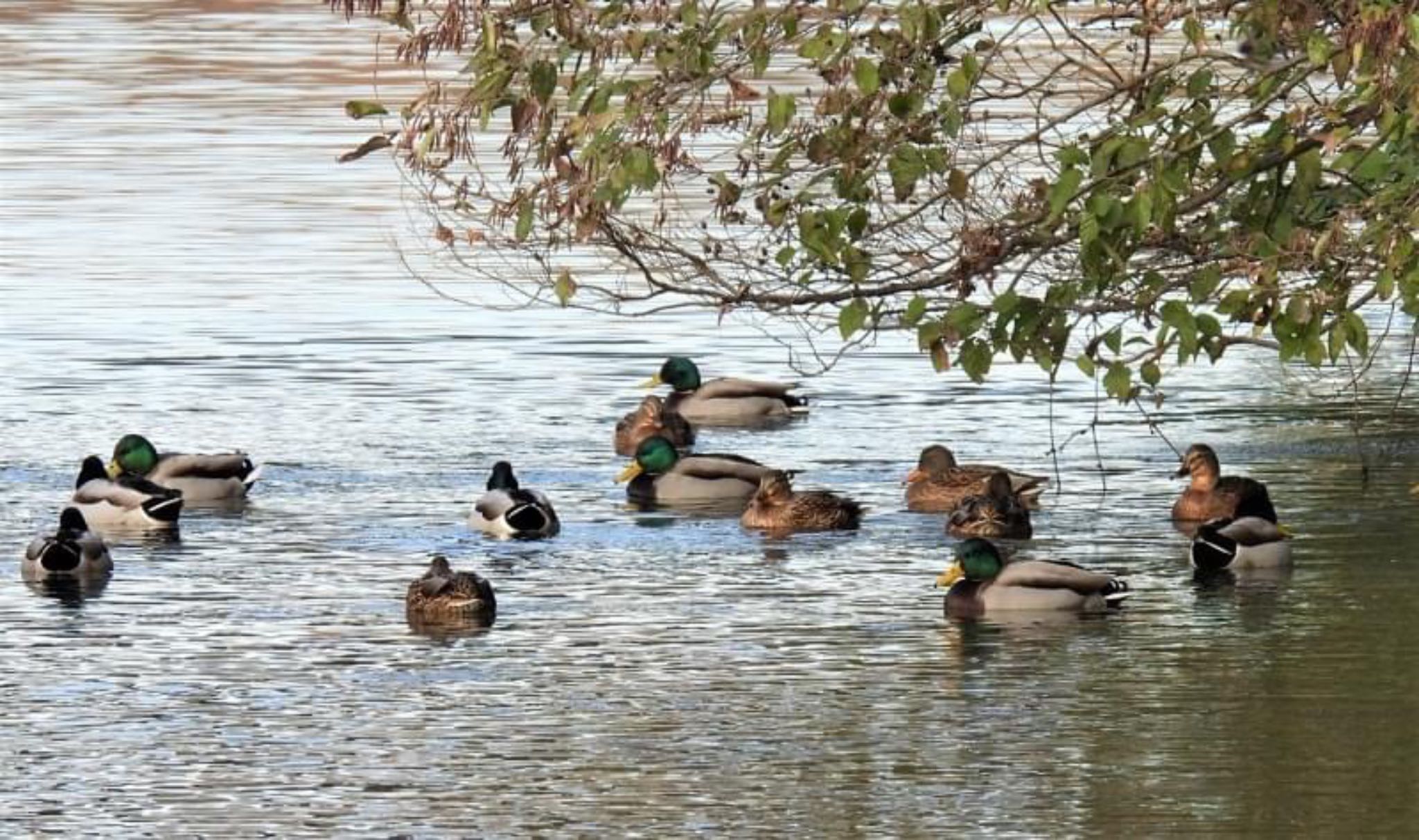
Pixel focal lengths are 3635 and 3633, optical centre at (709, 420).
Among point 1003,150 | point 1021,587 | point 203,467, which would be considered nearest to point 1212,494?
point 1021,587

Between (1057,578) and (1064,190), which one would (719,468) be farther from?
(1064,190)

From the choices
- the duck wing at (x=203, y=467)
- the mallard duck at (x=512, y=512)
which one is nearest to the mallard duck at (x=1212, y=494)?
the mallard duck at (x=512, y=512)

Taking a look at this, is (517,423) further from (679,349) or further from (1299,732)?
(1299,732)

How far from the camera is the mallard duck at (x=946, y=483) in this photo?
21297 mm

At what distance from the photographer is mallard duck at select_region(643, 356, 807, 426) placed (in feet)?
86.4

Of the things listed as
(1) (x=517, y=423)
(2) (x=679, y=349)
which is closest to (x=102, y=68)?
(2) (x=679, y=349)

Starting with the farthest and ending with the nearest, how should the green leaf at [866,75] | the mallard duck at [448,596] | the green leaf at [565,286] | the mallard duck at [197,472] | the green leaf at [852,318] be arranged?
the mallard duck at [197,472] < the mallard duck at [448,596] < the green leaf at [565,286] < the green leaf at [852,318] < the green leaf at [866,75]

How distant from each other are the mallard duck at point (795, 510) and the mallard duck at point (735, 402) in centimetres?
474

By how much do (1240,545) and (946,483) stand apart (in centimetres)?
248

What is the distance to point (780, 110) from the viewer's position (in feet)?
49.0

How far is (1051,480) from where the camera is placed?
2242 cm

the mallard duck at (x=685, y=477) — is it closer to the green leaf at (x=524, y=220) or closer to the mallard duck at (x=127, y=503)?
the mallard duck at (x=127, y=503)

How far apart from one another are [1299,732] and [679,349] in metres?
15.0

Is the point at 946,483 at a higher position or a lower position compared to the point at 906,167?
lower
